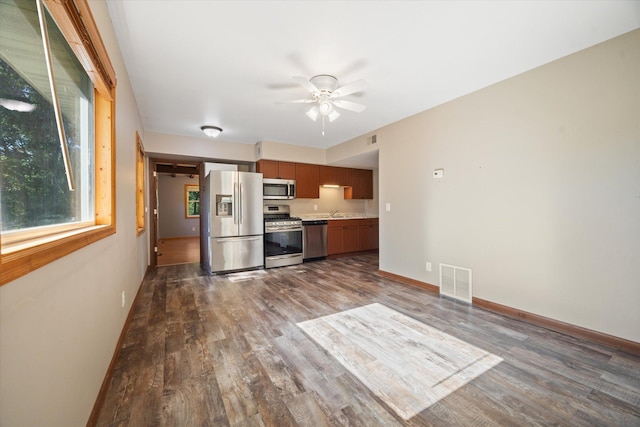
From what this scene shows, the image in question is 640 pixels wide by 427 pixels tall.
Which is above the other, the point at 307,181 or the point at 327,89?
the point at 327,89

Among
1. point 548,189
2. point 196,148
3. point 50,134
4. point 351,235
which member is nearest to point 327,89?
point 50,134

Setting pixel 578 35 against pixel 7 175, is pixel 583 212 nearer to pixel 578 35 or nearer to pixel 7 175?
pixel 578 35

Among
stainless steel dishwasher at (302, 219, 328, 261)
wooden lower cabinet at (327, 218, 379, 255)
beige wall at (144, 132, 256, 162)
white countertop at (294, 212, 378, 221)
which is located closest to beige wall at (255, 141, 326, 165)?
beige wall at (144, 132, 256, 162)

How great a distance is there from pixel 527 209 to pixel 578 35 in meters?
1.52

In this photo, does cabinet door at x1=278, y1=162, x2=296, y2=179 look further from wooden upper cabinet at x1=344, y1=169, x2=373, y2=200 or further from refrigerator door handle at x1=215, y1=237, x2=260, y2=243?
wooden upper cabinet at x1=344, y1=169, x2=373, y2=200

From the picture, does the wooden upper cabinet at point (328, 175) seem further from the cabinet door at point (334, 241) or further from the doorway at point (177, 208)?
the doorway at point (177, 208)

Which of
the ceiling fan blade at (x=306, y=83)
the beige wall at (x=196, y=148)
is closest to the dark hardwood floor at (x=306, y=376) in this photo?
the ceiling fan blade at (x=306, y=83)

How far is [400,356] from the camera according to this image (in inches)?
79.9

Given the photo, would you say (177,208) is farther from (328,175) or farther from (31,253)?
(31,253)

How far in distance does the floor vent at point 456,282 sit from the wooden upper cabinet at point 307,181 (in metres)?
3.31

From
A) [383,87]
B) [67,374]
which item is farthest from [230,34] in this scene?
[67,374]

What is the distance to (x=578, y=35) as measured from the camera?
2.12 metres

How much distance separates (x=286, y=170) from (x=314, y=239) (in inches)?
63.9

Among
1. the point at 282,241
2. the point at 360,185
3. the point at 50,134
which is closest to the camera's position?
the point at 50,134
